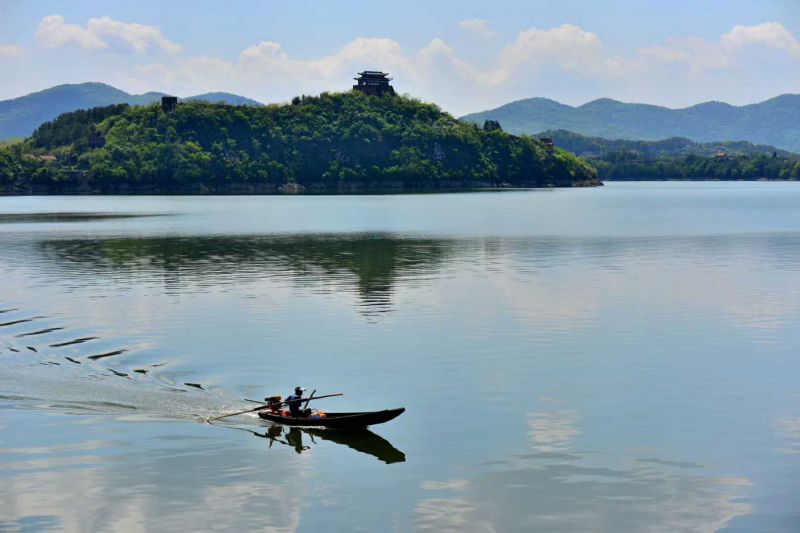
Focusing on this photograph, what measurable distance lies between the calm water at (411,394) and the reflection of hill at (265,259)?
2.68 feet

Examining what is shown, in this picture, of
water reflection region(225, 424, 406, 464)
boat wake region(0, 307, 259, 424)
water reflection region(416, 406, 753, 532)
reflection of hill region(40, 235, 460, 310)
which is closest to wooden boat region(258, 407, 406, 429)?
water reflection region(225, 424, 406, 464)

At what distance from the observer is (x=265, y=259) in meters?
91.0

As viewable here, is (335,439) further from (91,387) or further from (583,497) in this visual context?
(91,387)

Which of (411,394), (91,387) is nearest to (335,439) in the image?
(411,394)

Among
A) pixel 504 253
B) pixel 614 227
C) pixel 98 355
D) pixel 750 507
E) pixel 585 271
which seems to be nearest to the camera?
pixel 750 507

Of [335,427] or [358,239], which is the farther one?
[358,239]

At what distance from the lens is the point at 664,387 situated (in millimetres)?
38438

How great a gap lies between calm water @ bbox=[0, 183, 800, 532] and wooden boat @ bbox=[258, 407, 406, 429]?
488 millimetres

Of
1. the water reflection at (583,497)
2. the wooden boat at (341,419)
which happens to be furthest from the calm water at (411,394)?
the wooden boat at (341,419)

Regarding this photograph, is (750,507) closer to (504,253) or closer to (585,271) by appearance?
(585,271)

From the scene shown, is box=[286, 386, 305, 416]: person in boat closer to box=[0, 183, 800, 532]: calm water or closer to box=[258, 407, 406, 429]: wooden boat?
box=[258, 407, 406, 429]: wooden boat

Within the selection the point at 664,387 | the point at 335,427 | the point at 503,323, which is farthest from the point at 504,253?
the point at 335,427

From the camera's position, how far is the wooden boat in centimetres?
3159

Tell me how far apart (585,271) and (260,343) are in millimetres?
37728
